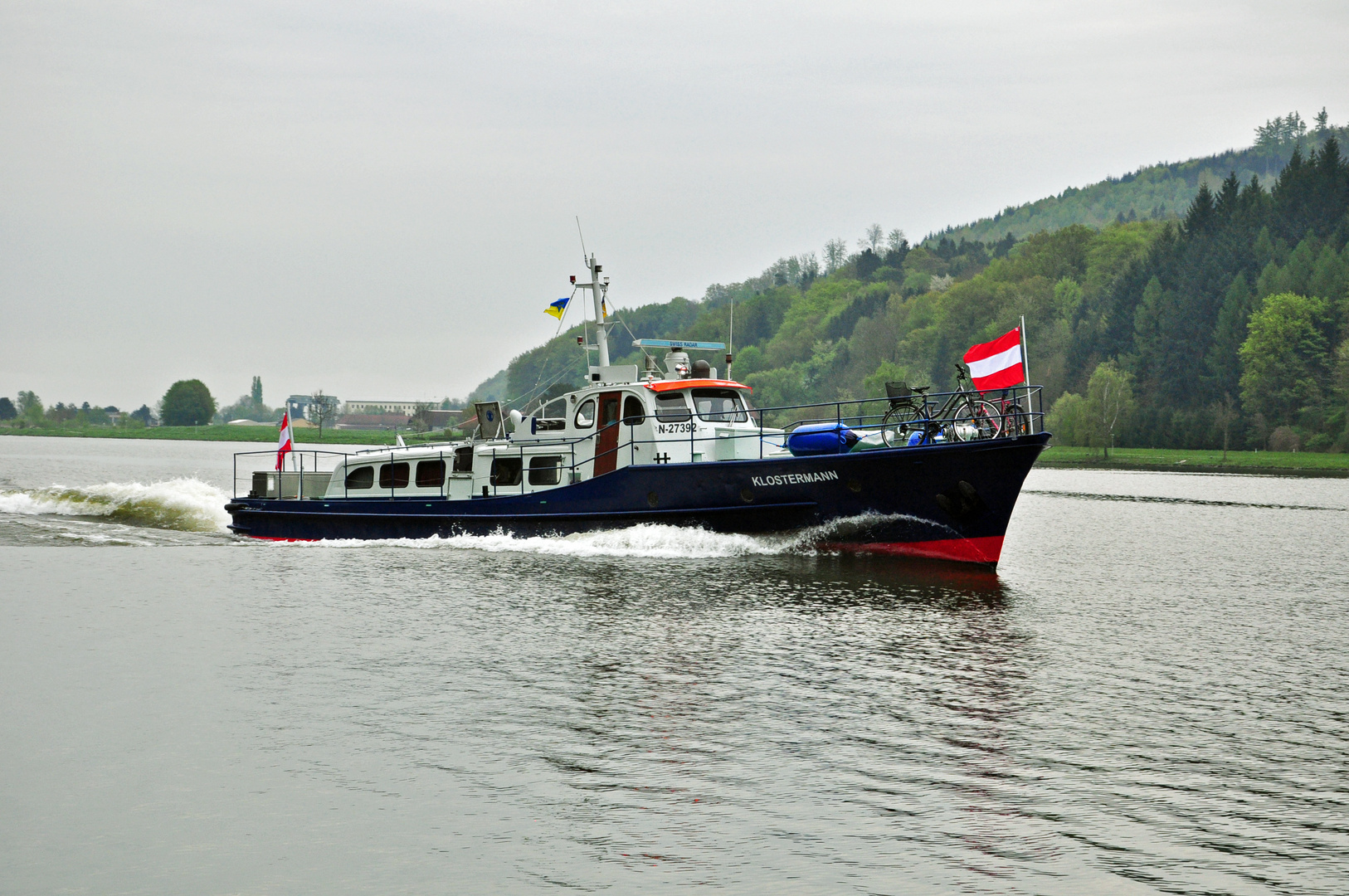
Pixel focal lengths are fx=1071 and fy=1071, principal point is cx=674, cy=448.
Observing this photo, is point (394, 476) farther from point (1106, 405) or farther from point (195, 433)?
point (195, 433)

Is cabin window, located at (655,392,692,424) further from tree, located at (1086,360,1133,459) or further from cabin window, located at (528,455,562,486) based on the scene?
tree, located at (1086,360,1133,459)

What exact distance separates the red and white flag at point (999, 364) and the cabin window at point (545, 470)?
8798mm

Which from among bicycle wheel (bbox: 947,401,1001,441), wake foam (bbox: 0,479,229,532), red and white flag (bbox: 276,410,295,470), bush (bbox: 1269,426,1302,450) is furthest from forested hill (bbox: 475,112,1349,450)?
bicycle wheel (bbox: 947,401,1001,441)

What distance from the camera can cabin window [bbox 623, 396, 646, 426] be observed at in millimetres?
21828

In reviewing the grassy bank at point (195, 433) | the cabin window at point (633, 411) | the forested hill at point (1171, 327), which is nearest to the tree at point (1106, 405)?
the forested hill at point (1171, 327)

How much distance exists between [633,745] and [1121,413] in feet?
282

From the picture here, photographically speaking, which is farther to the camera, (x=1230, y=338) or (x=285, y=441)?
(x=1230, y=338)

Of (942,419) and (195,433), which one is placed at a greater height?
(195,433)

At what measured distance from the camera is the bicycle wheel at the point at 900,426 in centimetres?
2005

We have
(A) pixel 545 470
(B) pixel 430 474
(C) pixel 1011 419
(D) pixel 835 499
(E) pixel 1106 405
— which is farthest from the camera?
(E) pixel 1106 405

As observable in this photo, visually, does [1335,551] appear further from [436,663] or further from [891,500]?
[436,663]

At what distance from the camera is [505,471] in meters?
23.5

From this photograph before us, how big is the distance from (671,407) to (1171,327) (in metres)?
86.0

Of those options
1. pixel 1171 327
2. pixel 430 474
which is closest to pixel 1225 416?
pixel 1171 327
